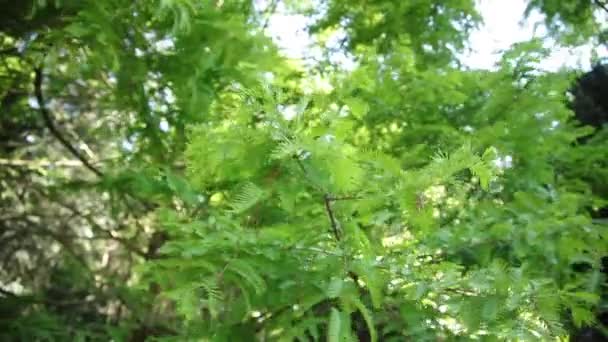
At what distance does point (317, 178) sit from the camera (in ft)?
7.66

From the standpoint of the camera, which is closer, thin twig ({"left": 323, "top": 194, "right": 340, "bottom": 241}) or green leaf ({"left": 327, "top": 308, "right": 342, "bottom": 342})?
Result: green leaf ({"left": 327, "top": 308, "right": 342, "bottom": 342})

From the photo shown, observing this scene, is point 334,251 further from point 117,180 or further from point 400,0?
point 400,0

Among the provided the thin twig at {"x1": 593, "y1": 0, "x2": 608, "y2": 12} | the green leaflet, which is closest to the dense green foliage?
the green leaflet

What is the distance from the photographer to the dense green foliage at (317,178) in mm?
2377

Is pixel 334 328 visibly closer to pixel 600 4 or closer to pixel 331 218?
pixel 331 218

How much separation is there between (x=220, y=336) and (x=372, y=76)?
207 centimetres

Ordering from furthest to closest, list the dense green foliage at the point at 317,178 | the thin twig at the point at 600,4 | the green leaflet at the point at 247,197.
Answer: the thin twig at the point at 600,4, the dense green foliage at the point at 317,178, the green leaflet at the point at 247,197

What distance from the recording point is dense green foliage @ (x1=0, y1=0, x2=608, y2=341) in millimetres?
2377

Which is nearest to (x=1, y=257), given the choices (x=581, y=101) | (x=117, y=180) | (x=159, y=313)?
(x=159, y=313)

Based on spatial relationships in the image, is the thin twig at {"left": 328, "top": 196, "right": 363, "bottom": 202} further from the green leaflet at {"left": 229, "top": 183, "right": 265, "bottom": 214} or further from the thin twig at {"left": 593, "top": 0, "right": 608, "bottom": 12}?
the thin twig at {"left": 593, "top": 0, "right": 608, "bottom": 12}

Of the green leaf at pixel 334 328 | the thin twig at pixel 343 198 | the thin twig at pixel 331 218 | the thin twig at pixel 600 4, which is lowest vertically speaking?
the green leaf at pixel 334 328

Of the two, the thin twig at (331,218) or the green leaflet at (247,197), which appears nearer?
the green leaflet at (247,197)

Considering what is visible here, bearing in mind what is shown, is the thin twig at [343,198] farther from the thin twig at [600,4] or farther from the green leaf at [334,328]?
the thin twig at [600,4]

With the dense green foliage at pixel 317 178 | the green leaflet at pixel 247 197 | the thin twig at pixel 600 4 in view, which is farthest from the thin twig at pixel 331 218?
the thin twig at pixel 600 4
